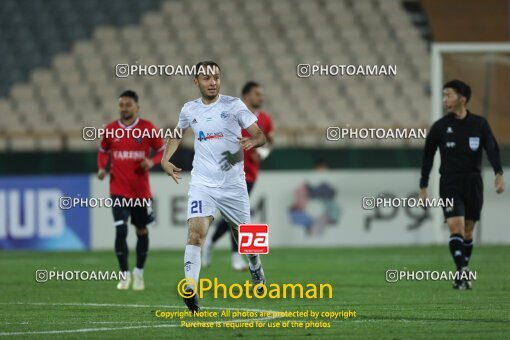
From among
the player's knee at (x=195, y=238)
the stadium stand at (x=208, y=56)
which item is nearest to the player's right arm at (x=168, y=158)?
the player's knee at (x=195, y=238)

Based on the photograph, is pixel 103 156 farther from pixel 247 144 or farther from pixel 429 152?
pixel 247 144

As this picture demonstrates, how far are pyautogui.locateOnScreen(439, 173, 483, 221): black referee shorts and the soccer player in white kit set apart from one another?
11.5 feet

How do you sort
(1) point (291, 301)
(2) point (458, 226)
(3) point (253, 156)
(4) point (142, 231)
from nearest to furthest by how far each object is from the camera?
(1) point (291, 301) → (2) point (458, 226) → (4) point (142, 231) → (3) point (253, 156)

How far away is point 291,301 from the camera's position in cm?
1196

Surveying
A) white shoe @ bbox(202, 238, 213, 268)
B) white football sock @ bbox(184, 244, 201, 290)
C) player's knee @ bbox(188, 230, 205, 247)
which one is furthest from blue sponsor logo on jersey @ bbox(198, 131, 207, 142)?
white shoe @ bbox(202, 238, 213, 268)

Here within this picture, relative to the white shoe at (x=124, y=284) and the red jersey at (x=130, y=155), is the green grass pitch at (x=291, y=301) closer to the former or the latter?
the white shoe at (x=124, y=284)

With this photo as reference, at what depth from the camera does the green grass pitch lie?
923 cm

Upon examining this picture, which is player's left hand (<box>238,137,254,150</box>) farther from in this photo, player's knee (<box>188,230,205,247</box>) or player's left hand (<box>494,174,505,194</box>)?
player's left hand (<box>494,174,505,194</box>)

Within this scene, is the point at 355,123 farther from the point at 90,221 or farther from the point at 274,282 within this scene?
the point at 274,282

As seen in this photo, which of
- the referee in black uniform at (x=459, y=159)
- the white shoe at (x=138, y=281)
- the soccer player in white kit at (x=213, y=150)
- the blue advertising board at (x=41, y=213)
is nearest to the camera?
the soccer player in white kit at (x=213, y=150)

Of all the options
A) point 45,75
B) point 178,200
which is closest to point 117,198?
point 178,200

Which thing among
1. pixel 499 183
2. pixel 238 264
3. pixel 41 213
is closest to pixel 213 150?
pixel 499 183

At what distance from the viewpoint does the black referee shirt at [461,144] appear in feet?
44.4

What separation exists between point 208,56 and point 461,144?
1608 cm
